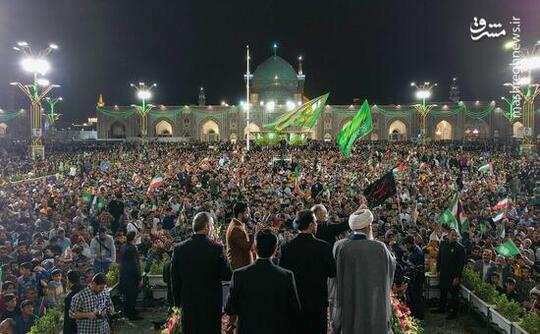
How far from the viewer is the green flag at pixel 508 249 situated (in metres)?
9.25

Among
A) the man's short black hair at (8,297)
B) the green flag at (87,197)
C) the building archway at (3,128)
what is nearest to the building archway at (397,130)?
the building archway at (3,128)

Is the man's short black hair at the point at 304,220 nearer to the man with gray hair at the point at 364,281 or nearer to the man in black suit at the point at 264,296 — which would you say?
the man with gray hair at the point at 364,281

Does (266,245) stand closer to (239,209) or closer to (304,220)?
(304,220)

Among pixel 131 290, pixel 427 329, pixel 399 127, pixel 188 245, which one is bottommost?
pixel 427 329

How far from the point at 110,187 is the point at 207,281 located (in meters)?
14.3

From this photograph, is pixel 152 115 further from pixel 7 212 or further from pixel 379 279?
pixel 379 279

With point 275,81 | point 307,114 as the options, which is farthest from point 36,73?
point 275,81

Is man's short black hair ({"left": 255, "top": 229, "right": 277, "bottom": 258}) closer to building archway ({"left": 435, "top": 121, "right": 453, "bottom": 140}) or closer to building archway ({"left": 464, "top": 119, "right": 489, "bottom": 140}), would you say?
building archway ({"left": 435, "top": 121, "right": 453, "bottom": 140})

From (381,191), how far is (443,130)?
6199 cm

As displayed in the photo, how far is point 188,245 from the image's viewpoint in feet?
15.9

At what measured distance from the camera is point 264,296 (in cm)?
412

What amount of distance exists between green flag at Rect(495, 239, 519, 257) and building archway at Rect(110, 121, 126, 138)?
6322 centimetres

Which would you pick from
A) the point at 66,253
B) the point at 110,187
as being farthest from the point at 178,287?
the point at 110,187

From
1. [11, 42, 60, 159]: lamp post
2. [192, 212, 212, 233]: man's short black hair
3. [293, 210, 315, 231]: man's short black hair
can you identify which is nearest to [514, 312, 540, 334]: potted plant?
[293, 210, 315, 231]: man's short black hair
